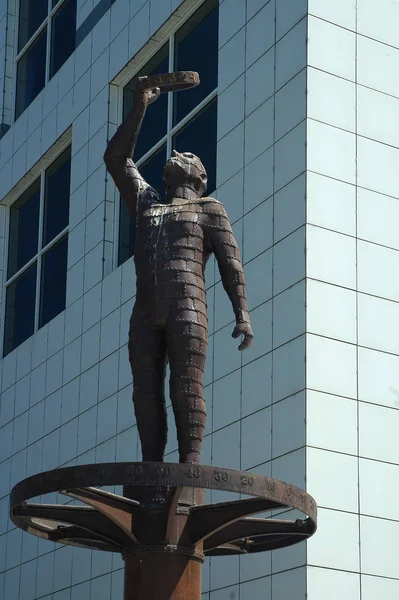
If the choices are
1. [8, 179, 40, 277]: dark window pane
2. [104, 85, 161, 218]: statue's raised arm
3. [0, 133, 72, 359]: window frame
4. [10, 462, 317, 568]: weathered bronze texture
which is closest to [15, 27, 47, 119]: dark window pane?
[0, 133, 72, 359]: window frame

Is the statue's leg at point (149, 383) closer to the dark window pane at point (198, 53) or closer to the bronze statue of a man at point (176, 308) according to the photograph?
the bronze statue of a man at point (176, 308)

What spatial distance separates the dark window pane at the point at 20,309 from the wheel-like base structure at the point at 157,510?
19.2m

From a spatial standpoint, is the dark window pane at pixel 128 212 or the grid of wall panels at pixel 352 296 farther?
the dark window pane at pixel 128 212

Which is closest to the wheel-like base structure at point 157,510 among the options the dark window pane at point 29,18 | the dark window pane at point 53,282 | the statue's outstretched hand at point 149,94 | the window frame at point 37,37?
the statue's outstretched hand at point 149,94

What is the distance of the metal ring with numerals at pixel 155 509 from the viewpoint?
31.9 feet

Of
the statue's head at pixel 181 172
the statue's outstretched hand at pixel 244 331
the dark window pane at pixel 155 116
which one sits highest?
the dark window pane at pixel 155 116

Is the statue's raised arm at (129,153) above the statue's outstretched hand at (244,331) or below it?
above

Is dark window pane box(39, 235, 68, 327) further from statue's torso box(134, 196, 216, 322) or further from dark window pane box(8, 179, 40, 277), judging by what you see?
statue's torso box(134, 196, 216, 322)

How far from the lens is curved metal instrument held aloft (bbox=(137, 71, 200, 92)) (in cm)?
1134

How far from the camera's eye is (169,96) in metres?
24.9

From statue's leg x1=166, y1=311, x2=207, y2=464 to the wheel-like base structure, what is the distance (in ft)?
1.29

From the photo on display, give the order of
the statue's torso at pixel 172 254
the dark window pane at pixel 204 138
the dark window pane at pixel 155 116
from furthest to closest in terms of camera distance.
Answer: the dark window pane at pixel 155 116, the dark window pane at pixel 204 138, the statue's torso at pixel 172 254

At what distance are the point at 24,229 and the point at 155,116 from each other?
6.94 m


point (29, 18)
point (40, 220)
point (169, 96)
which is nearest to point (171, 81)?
point (169, 96)
